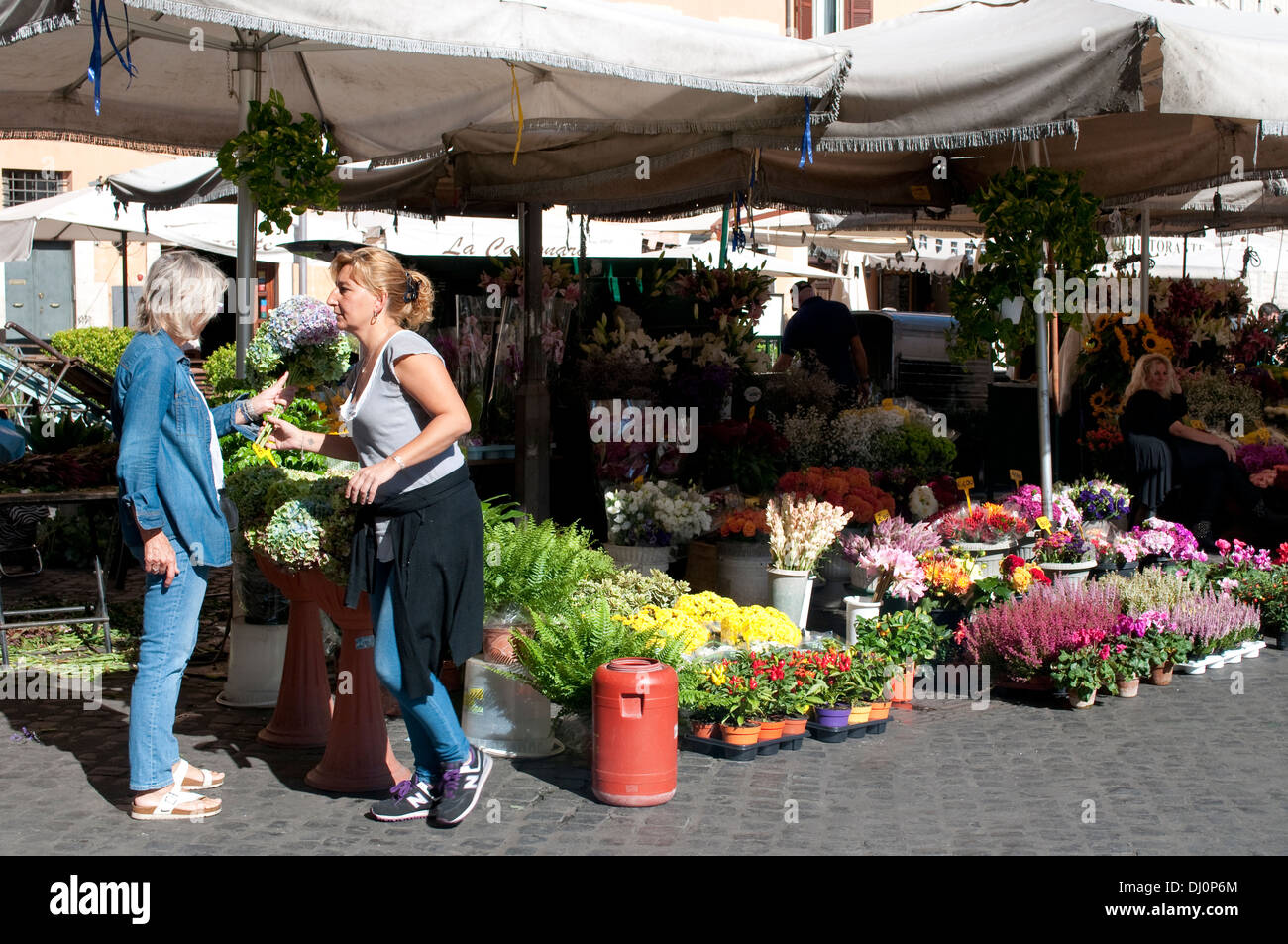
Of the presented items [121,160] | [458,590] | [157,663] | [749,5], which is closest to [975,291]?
[458,590]

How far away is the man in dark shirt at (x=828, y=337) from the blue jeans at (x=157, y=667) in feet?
21.1

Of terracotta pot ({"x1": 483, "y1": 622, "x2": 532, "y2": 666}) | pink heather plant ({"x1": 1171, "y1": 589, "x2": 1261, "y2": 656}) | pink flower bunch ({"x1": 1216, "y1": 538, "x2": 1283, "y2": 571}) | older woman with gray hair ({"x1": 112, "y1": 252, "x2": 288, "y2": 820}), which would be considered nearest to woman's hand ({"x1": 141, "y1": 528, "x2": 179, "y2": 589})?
older woman with gray hair ({"x1": 112, "y1": 252, "x2": 288, "y2": 820})

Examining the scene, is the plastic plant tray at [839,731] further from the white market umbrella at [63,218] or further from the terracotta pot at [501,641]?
the white market umbrella at [63,218]

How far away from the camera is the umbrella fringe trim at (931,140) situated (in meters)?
5.86

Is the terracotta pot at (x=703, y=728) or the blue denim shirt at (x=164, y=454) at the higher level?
the blue denim shirt at (x=164, y=454)

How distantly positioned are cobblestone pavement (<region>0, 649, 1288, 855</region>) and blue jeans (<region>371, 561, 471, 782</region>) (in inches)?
9.4

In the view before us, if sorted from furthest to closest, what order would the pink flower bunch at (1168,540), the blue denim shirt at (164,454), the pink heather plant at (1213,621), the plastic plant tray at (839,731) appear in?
1. the pink flower bunch at (1168,540)
2. the pink heather plant at (1213,621)
3. the plastic plant tray at (839,731)
4. the blue denim shirt at (164,454)

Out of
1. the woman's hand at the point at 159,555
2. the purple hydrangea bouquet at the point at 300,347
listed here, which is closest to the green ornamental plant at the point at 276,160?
the purple hydrangea bouquet at the point at 300,347

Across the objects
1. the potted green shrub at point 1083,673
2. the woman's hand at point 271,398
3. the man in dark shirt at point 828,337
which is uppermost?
the man in dark shirt at point 828,337

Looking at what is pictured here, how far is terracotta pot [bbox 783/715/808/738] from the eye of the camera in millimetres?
5207

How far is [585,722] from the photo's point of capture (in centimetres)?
498

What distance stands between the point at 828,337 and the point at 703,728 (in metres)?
5.49

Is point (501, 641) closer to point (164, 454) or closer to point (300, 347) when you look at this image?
point (300, 347)

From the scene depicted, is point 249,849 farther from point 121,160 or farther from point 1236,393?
point 121,160
